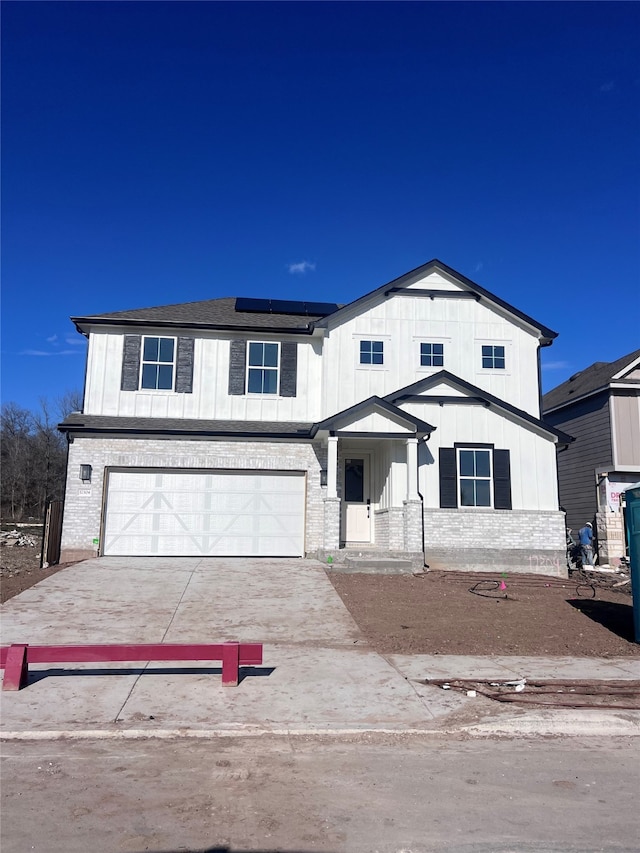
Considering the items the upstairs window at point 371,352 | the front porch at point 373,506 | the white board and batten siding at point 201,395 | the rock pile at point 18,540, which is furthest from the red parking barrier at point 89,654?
the rock pile at point 18,540

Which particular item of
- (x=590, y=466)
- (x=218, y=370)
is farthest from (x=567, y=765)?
(x=590, y=466)

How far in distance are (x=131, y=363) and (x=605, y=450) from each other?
14588mm

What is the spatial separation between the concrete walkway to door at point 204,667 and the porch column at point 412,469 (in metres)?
3.44

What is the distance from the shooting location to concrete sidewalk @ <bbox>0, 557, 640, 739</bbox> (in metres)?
5.77

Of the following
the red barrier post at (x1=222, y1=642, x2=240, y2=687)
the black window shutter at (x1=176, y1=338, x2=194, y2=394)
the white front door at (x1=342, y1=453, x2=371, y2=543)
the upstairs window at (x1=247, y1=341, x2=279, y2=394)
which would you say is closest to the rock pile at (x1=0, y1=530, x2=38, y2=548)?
the black window shutter at (x1=176, y1=338, x2=194, y2=394)

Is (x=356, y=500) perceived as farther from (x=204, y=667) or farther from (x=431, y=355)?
(x=204, y=667)

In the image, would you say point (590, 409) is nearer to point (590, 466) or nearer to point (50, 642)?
point (590, 466)

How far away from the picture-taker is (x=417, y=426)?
15664 millimetres

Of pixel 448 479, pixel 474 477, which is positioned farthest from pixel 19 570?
pixel 474 477

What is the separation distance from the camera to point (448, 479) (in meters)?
16.3

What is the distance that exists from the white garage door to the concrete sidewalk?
3.60 meters

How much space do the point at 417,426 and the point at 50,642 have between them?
975 centimetres

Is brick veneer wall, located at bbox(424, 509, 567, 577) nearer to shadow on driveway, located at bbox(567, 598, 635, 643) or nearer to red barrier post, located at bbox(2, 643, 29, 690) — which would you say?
shadow on driveway, located at bbox(567, 598, 635, 643)

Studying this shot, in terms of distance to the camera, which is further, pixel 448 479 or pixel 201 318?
pixel 201 318
